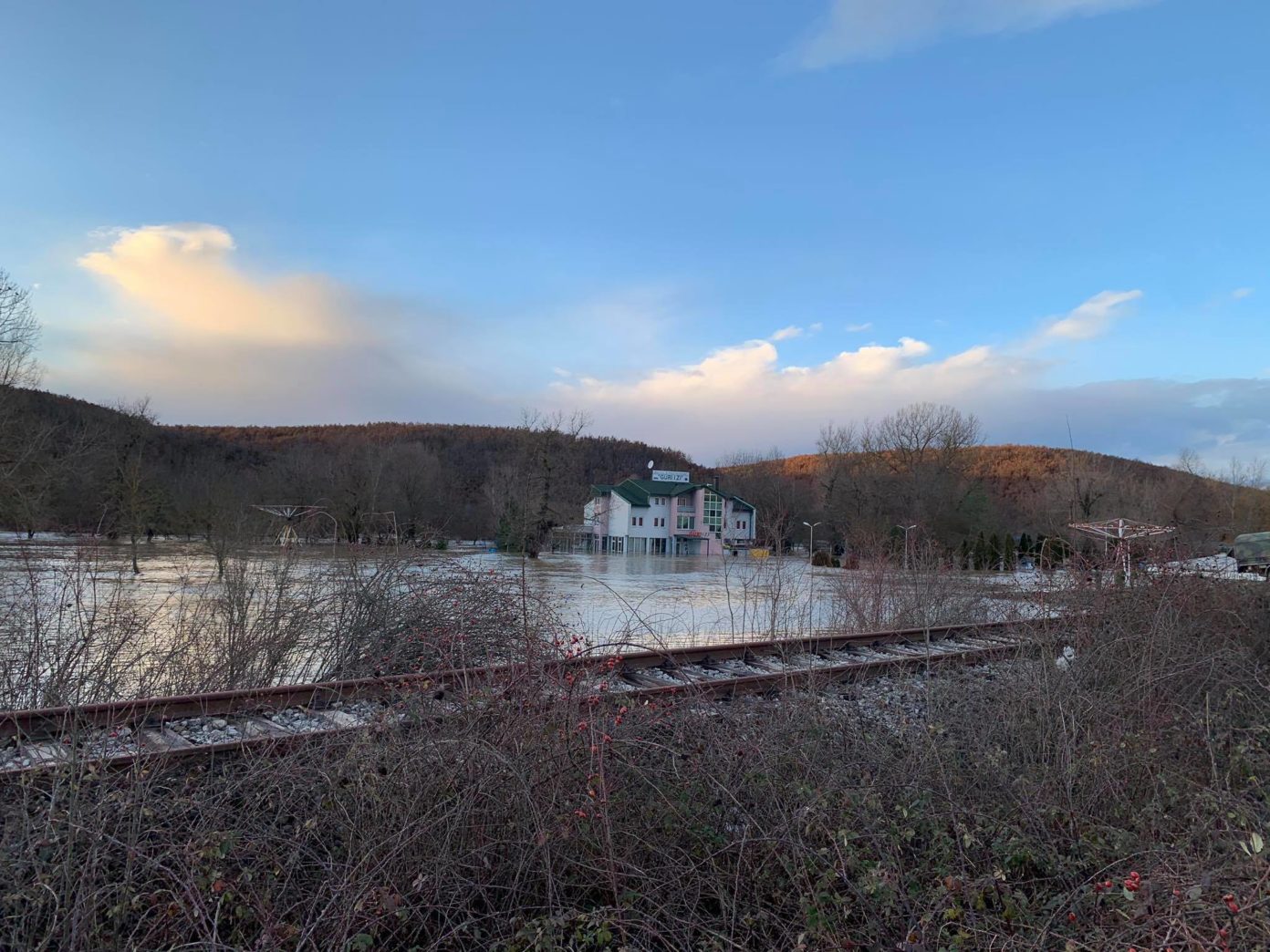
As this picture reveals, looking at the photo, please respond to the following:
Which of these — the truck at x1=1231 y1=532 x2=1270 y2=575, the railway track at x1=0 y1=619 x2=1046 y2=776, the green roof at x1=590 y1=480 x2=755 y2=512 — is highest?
the green roof at x1=590 y1=480 x2=755 y2=512

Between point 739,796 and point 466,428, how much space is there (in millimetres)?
192022

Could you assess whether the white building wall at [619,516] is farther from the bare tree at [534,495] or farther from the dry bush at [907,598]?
the dry bush at [907,598]

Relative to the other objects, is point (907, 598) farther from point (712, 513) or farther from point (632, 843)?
point (712, 513)

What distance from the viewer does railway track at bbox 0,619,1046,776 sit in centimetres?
478

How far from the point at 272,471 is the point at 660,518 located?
4797 centimetres

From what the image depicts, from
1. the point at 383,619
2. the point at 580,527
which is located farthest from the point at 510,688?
the point at 580,527

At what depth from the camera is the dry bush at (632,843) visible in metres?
3.05

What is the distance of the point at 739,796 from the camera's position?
4238mm

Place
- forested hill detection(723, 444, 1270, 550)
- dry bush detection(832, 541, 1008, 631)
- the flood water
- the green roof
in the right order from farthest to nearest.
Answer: the green roof
forested hill detection(723, 444, 1270, 550)
dry bush detection(832, 541, 1008, 631)
the flood water

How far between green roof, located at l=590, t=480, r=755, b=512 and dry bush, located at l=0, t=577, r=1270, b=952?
83209mm

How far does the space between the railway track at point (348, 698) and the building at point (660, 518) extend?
76.5 meters

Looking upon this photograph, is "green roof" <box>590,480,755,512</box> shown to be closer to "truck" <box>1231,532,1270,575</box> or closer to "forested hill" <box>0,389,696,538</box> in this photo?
"forested hill" <box>0,389,696,538</box>

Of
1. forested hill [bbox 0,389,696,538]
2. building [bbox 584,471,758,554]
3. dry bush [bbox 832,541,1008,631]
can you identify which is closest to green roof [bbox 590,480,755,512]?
building [bbox 584,471,758,554]

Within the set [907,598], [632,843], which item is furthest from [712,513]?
[632,843]
